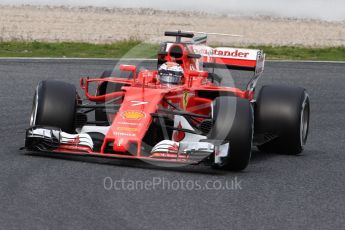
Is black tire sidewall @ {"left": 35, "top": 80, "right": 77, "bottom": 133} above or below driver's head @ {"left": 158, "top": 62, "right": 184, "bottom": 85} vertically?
below

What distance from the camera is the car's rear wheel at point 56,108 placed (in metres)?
10.2

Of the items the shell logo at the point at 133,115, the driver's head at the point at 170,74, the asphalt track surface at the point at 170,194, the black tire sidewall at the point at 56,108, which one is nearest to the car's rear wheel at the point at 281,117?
the asphalt track surface at the point at 170,194

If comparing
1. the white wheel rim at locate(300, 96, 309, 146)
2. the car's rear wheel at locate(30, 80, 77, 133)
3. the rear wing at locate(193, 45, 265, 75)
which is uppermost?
the rear wing at locate(193, 45, 265, 75)

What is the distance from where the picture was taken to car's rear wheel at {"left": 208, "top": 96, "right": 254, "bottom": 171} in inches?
375

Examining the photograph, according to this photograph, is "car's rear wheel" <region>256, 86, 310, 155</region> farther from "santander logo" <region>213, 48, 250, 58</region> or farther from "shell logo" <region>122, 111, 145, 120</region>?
"shell logo" <region>122, 111, 145, 120</region>

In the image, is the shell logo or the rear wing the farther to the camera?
the rear wing

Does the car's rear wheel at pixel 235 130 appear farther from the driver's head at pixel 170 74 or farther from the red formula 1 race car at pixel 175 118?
the driver's head at pixel 170 74

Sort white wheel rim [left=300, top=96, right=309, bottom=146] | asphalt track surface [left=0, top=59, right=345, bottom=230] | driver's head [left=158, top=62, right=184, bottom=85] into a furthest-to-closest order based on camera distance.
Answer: white wheel rim [left=300, top=96, right=309, bottom=146]
driver's head [left=158, top=62, right=184, bottom=85]
asphalt track surface [left=0, top=59, right=345, bottom=230]

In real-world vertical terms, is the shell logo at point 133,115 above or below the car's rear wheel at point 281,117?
above

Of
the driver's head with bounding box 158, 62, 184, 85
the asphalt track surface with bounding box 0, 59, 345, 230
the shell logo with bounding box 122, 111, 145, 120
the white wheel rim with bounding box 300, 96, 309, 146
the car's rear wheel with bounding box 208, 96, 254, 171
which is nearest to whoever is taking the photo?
the asphalt track surface with bounding box 0, 59, 345, 230

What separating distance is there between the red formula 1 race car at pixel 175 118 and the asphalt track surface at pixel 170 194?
0.54 feet

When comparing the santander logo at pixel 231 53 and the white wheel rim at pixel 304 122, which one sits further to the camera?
the santander logo at pixel 231 53

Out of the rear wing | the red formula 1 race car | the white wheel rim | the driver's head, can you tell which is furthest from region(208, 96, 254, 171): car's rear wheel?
the rear wing

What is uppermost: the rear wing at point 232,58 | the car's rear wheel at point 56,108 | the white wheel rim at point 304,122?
the rear wing at point 232,58
